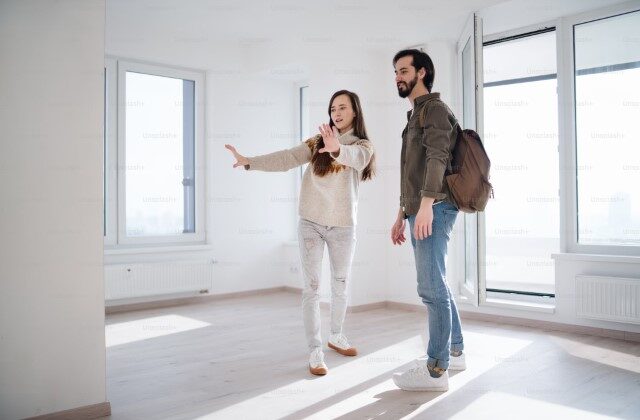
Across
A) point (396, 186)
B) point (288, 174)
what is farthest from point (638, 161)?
point (288, 174)

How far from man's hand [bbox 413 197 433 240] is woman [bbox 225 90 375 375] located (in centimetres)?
56

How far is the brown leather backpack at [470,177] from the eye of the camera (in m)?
Answer: 2.14

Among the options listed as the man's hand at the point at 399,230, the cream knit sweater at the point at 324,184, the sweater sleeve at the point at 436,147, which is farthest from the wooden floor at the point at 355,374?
the sweater sleeve at the point at 436,147

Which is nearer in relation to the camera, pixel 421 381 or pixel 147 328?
pixel 421 381

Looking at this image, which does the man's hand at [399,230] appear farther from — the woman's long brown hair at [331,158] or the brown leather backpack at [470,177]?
the brown leather backpack at [470,177]

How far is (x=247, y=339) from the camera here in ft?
11.5

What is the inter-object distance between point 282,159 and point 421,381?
132 centimetres

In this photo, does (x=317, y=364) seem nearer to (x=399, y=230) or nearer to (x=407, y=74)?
(x=399, y=230)

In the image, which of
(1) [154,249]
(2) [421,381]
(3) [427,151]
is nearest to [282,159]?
(3) [427,151]

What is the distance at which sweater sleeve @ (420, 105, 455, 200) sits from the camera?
2.10m

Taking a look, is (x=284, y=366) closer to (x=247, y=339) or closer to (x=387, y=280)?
(x=247, y=339)

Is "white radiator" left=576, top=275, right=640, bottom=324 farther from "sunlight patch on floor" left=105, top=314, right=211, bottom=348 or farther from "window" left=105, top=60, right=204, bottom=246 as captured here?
"window" left=105, top=60, right=204, bottom=246

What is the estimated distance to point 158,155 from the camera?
5.01 meters

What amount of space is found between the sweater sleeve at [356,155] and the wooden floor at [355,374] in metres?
1.10
